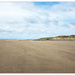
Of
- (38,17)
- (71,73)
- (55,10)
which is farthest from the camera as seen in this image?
(38,17)

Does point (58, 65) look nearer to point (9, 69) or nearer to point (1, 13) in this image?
point (9, 69)

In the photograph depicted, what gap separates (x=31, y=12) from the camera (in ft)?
15.8

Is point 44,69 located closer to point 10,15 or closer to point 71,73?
point 71,73

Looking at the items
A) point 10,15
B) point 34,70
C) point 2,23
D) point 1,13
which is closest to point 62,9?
point 10,15

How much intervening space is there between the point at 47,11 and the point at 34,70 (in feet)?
11.4

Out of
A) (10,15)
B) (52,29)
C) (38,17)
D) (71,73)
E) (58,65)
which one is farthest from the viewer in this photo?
(52,29)

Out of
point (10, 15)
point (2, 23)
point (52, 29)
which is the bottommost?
point (52, 29)

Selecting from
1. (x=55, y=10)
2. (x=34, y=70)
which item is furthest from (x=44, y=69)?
(x=55, y=10)

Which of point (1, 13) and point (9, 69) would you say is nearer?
point (9, 69)

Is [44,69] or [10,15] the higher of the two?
[10,15]

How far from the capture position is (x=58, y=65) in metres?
2.14

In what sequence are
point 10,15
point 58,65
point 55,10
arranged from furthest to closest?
point 55,10
point 10,15
point 58,65

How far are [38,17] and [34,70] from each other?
3773 millimetres

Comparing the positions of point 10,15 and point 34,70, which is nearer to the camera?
point 34,70
